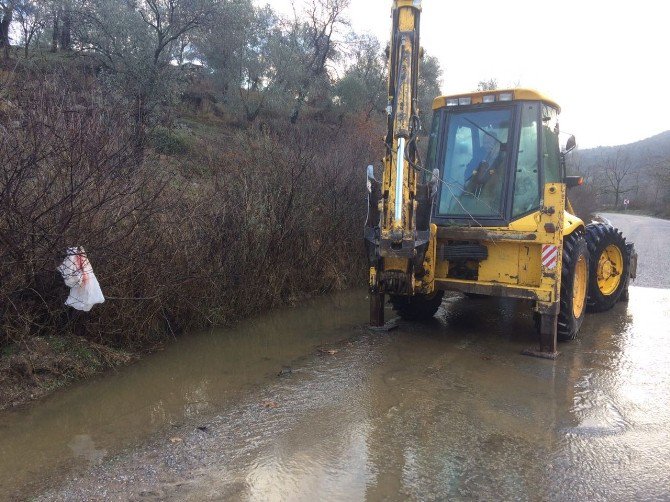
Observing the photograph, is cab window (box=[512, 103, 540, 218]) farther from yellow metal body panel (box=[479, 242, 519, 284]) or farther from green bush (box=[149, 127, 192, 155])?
green bush (box=[149, 127, 192, 155])

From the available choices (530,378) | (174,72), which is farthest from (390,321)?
(174,72)

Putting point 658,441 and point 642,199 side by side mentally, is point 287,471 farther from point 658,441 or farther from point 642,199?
point 642,199

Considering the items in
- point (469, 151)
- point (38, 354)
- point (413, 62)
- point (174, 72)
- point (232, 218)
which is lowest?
point (38, 354)

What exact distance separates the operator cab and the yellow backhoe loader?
1 centimetres

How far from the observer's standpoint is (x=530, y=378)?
204 inches

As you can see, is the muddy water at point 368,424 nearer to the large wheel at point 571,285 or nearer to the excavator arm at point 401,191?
the large wheel at point 571,285

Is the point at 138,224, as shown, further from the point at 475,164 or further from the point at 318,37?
the point at 318,37

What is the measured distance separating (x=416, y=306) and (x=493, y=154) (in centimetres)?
232

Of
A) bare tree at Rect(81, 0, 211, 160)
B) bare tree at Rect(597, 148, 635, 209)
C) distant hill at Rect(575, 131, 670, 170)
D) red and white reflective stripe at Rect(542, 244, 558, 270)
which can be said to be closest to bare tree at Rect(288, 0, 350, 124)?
bare tree at Rect(81, 0, 211, 160)

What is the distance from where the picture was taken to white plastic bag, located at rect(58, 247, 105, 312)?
4.77 meters

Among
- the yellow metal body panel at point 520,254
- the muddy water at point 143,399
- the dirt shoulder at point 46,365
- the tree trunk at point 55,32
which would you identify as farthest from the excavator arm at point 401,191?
the tree trunk at point 55,32

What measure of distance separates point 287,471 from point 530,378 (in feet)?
9.49

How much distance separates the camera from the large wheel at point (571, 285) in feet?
19.6

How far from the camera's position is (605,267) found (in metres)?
8.16
